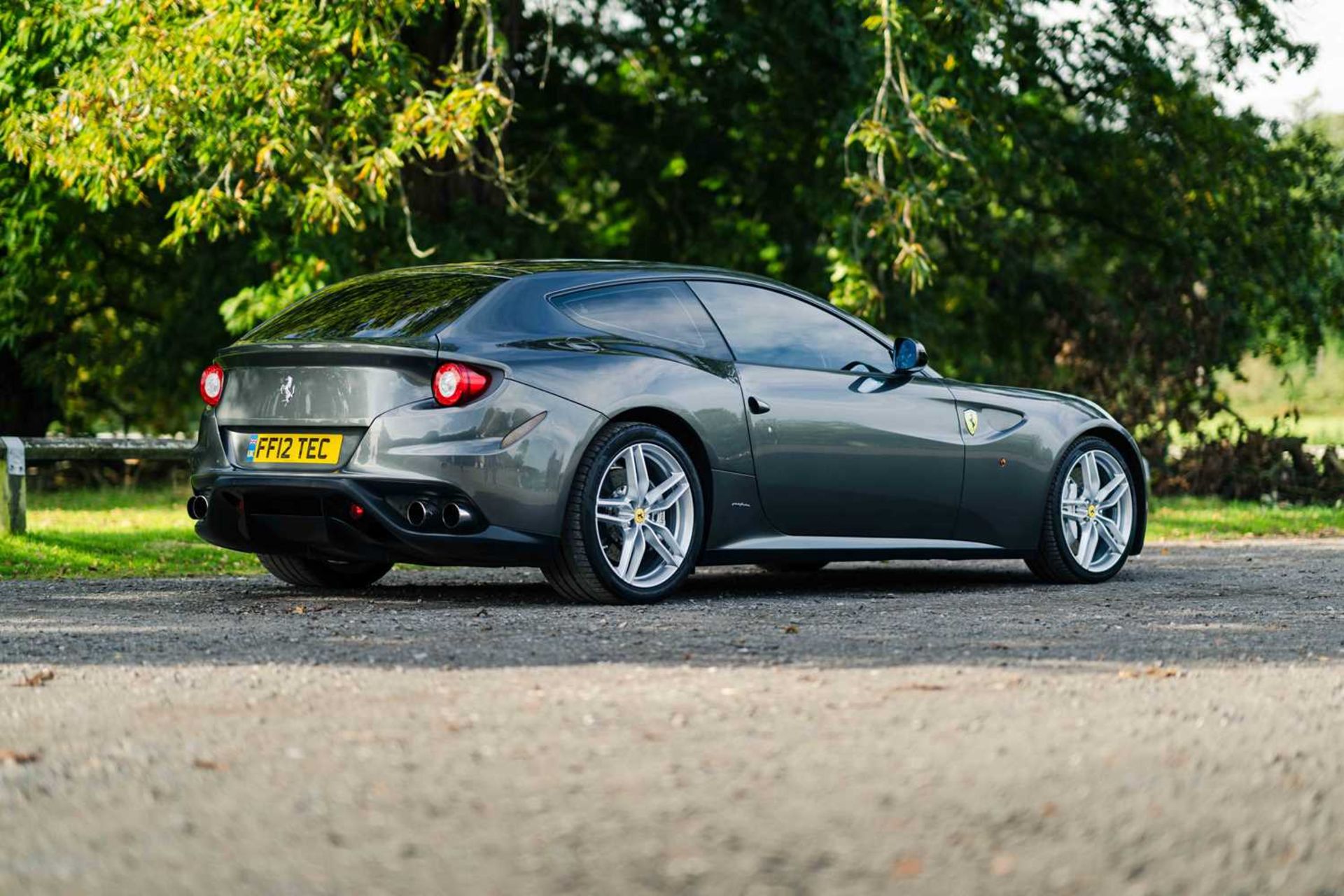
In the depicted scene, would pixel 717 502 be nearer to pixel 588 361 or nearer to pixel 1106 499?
pixel 588 361

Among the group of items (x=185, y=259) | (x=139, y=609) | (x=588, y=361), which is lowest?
(x=139, y=609)

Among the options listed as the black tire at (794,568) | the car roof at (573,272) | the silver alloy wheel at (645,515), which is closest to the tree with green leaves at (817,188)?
the black tire at (794,568)

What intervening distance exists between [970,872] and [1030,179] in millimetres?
16623

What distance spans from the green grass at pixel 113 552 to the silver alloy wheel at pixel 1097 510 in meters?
4.49

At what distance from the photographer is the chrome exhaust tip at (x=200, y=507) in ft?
26.4

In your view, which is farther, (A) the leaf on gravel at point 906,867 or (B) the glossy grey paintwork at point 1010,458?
(B) the glossy grey paintwork at point 1010,458

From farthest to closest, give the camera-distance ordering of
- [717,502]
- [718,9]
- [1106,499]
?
1. [718,9]
2. [1106,499]
3. [717,502]

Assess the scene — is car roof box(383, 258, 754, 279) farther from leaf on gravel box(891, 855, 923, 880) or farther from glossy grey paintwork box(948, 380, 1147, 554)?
leaf on gravel box(891, 855, 923, 880)

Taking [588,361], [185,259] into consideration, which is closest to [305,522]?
[588,361]

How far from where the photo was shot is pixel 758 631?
6.79 metres

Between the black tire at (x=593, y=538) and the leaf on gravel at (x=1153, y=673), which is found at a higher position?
the black tire at (x=593, y=538)

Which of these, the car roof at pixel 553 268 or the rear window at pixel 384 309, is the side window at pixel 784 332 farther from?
the rear window at pixel 384 309

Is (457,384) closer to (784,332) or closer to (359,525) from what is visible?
(359,525)

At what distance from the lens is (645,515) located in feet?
25.7
